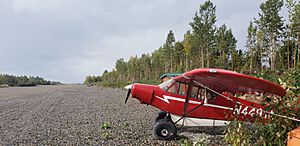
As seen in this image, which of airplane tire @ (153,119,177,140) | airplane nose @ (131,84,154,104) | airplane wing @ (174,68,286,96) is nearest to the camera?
airplane wing @ (174,68,286,96)

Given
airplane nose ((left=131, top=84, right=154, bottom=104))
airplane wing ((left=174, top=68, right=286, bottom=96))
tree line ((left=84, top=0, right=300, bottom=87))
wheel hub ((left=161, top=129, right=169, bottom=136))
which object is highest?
tree line ((left=84, top=0, right=300, bottom=87))

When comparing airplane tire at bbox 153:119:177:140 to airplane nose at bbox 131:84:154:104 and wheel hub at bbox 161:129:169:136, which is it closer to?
wheel hub at bbox 161:129:169:136

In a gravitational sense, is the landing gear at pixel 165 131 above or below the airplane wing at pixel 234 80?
below

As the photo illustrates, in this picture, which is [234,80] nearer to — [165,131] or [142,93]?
A: [165,131]

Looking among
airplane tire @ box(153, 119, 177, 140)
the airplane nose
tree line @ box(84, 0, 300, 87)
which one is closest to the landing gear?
airplane tire @ box(153, 119, 177, 140)

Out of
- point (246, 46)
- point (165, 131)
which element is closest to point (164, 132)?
point (165, 131)

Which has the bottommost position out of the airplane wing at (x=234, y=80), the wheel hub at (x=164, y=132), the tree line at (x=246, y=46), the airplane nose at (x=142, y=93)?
the wheel hub at (x=164, y=132)

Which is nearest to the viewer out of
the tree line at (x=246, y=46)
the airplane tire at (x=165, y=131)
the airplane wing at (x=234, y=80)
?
the airplane wing at (x=234, y=80)

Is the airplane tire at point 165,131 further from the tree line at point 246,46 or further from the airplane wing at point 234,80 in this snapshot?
the tree line at point 246,46

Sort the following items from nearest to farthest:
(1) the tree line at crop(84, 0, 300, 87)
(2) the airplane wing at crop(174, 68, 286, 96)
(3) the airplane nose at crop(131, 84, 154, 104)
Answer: (2) the airplane wing at crop(174, 68, 286, 96)
(3) the airplane nose at crop(131, 84, 154, 104)
(1) the tree line at crop(84, 0, 300, 87)

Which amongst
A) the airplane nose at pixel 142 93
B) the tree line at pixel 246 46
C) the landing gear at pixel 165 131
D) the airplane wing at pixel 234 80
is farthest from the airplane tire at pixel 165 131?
the tree line at pixel 246 46

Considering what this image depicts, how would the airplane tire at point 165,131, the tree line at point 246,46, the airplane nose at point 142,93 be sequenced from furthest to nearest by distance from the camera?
the tree line at point 246,46 < the airplane nose at point 142,93 < the airplane tire at point 165,131

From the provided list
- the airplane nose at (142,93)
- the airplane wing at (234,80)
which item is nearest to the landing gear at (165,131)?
the airplane nose at (142,93)

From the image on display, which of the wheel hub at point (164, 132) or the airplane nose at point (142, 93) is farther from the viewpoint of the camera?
the airplane nose at point (142, 93)
